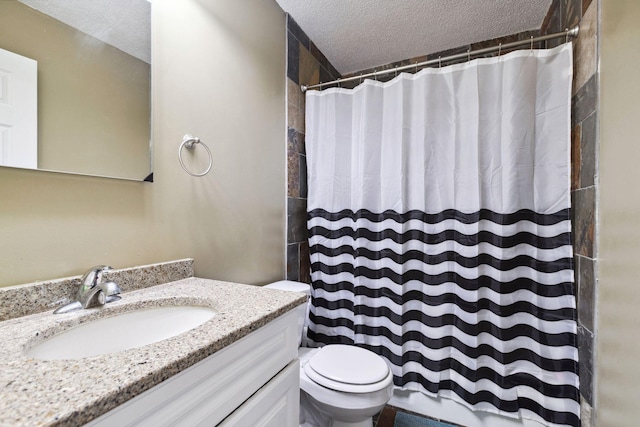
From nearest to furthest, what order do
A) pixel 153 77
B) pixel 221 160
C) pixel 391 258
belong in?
pixel 153 77
pixel 221 160
pixel 391 258

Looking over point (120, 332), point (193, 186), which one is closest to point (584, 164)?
point (193, 186)

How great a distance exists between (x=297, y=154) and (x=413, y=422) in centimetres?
178

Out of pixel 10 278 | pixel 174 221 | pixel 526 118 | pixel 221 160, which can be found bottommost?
pixel 10 278

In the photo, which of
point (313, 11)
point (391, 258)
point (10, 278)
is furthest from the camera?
point (313, 11)

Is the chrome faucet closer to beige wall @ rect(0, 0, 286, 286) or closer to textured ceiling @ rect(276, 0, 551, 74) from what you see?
beige wall @ rect(0, 0, 286, 286)

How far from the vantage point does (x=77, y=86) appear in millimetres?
839

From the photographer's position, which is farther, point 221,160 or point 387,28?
point 387,28

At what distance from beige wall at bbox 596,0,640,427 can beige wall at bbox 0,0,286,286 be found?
4.89 feet

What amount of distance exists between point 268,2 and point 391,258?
5.59 ft

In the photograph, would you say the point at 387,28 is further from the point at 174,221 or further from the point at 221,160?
the point at 174,221

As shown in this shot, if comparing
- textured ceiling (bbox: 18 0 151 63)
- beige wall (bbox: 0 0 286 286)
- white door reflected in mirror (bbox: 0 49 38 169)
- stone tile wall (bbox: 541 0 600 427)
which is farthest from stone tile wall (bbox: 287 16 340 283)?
stone tile wall (bbox: 541 0 600 427)

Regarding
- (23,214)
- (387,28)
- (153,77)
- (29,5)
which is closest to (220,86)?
(153,77)

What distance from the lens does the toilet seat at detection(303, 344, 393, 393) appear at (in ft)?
3.86

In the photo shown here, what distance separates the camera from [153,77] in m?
1.03
